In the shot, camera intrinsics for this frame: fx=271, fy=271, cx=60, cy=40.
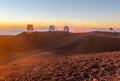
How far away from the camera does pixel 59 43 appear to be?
4606 cm

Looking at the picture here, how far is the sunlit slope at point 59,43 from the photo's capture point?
124 ft

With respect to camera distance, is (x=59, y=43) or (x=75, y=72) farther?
(x=59, y=43)

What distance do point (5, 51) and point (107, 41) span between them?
16.1 metres

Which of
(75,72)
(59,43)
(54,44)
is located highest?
(75,72)

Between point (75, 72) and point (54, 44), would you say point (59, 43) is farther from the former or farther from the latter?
point (75, 72)

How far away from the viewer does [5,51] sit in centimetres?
4328

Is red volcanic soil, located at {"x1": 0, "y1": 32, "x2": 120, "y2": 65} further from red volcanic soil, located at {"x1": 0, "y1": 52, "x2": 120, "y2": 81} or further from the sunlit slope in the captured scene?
red volcanic soil, located at {"x1": 0, "y1": 52, "x2": 120, "y2": 81}

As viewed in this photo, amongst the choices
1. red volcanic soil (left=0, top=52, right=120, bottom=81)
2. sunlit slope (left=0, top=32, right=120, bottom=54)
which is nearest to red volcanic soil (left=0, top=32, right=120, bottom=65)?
sunlit slope (left=0, top=32, right=120, bottom=54)

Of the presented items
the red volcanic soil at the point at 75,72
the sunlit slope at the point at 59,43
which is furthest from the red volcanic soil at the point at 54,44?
the red volcanic soil at the point at 75,72

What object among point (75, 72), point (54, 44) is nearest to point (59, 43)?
point (54, 44)

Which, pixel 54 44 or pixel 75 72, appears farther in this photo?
pixel 54 44

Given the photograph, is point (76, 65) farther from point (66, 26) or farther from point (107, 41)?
point (66, 26)

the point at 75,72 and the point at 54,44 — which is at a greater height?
the point at 75,72

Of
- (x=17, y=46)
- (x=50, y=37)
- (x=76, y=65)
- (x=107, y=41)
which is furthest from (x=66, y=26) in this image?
(x=76, y=65)
